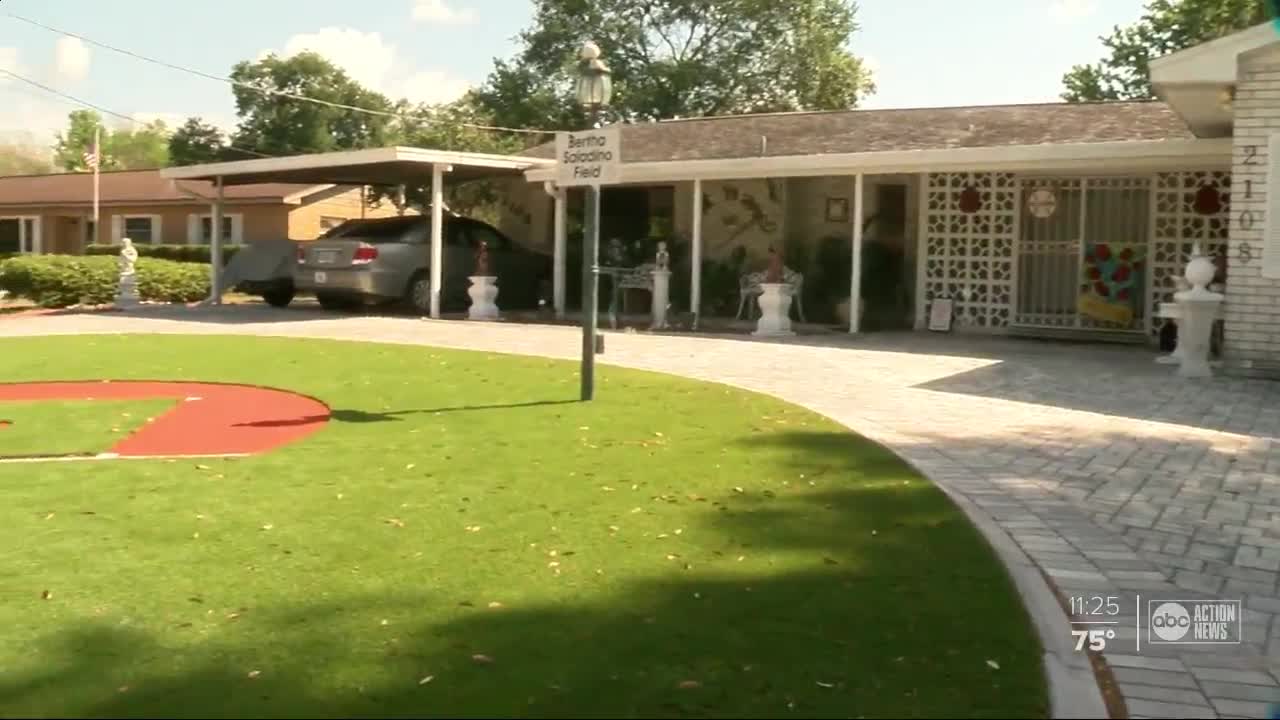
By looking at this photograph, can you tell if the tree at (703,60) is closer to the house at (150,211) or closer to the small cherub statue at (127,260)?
the house at (150,211)

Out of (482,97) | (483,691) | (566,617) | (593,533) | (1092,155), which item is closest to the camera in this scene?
(483,691)

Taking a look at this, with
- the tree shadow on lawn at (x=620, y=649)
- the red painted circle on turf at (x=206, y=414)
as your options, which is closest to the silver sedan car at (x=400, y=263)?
the red painted circle on turf at (x=206, y=414)

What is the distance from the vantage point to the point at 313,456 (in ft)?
25.9

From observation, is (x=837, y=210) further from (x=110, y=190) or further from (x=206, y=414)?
(x=110, y=190)

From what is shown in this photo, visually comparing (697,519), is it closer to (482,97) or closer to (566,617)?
(566,617)

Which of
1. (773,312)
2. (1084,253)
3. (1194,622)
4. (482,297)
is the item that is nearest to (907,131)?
(1084,253)

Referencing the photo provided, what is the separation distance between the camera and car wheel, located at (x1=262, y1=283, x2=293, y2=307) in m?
23.1

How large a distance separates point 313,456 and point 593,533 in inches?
111

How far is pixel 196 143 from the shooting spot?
49.1 m

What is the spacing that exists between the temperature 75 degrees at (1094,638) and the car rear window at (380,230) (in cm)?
1643

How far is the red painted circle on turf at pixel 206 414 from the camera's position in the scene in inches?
333

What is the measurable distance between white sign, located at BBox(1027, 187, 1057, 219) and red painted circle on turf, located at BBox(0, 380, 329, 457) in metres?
11.2

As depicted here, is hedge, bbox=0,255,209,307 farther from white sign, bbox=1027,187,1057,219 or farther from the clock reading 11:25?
the clock reading 11:25

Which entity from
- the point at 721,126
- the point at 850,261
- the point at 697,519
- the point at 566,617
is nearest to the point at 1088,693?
the point at 566,617
